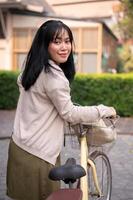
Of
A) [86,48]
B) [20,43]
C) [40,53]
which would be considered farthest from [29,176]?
[20,43]

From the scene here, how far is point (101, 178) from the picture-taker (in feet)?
15.1

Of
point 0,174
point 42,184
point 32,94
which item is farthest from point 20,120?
point 0,174

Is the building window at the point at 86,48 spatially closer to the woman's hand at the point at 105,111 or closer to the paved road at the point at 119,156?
the paved road at the point at 119,156

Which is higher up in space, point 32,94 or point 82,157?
point 32,94

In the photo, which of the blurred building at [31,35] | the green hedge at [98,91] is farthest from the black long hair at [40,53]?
the blurred building at [31,35]

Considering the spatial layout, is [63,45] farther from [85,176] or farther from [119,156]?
[119,156]

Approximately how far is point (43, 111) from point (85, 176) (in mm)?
568

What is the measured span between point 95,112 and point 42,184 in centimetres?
59

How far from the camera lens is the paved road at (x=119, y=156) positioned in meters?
5.92

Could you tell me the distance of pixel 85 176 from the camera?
3.55 m

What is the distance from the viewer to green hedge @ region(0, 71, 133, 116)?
12.9 metres

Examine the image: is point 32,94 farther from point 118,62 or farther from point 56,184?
point 118,62

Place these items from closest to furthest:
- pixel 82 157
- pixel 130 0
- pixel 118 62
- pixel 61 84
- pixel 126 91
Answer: pixel 61 84
pixel 82 157
pixel 126 91
pixel 130 0
pixel 118 62

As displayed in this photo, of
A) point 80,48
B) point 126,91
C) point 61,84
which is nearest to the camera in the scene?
point 61,84
